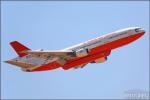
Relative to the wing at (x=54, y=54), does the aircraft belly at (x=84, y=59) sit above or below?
below

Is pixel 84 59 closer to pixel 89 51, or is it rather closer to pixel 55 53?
pixel 89 51

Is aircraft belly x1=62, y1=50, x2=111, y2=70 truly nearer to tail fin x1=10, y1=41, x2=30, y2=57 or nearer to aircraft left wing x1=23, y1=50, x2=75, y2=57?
aircraft left wing x1=23, y1=50, x2=75, y2=57

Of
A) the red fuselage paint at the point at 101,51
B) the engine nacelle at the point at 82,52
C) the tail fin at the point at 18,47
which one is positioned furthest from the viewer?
the tail fin at the point at 18,47

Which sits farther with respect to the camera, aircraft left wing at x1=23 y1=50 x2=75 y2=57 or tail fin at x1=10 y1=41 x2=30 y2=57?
tail fin at x1=10 y1=41 x2=30 y2=57


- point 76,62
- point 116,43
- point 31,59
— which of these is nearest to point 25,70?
point 31,59

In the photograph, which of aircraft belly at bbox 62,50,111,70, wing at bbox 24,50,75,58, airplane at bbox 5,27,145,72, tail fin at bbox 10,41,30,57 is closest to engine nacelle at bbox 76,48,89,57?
airplane at bbox 5,27,145,72

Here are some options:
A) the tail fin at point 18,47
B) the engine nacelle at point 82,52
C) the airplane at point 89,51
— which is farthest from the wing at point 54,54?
the tail fin at point 18,47

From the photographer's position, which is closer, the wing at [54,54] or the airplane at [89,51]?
the wing at [54,54]

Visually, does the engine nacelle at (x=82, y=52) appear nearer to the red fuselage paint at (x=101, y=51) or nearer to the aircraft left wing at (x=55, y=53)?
the red fuselage paint at (x=101, y=51)

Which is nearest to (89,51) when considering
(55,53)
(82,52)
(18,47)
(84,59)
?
(82,52)

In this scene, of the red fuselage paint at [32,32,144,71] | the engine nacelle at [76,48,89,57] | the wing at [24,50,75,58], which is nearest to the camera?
the engine nacelle at [76,48,89,57]

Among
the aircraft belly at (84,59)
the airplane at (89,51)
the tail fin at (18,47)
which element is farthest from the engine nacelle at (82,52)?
the tail fin at (18,47)

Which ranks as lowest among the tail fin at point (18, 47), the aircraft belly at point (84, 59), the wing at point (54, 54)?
the aircraft belly at point (84, 59)

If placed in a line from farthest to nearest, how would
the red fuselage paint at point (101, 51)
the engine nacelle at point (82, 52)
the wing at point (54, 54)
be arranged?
the red fuselage paint at point (101, 51)
the wing at point (54, 54)
the engine nacelle at point (82, 52)
